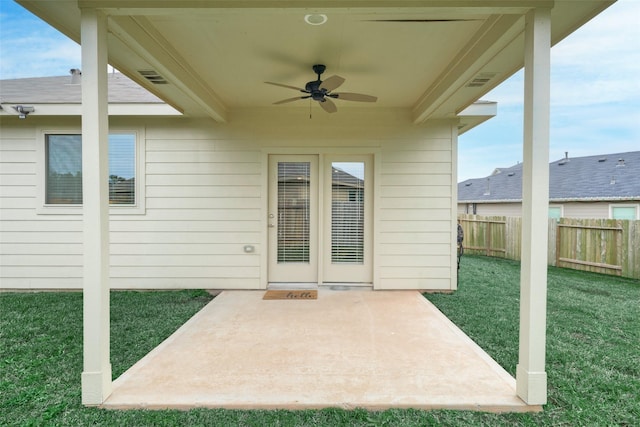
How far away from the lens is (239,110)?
14.8 ft

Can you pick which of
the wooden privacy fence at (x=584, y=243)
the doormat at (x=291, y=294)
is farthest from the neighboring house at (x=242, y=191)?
the wooden privacy fence at (x=584, y=243)

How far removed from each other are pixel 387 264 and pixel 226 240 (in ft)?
7.72

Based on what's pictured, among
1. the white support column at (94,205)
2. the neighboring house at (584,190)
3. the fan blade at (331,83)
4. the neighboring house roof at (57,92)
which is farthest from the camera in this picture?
the neighboring house at (584,190)

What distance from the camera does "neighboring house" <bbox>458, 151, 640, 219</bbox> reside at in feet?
33.4

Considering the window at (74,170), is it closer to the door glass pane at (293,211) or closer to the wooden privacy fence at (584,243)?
the door glass pane at (293,211)

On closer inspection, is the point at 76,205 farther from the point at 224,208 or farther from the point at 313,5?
the point at 313,5

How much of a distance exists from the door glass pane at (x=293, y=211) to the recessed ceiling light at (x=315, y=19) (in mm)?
2428

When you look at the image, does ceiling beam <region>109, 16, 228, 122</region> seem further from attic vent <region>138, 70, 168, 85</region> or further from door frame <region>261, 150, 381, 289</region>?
door frame <region>261, 150, 381, 289</region>

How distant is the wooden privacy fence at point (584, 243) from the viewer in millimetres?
5488

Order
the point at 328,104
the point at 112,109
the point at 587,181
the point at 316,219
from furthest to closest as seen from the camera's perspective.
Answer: the point at 587,181, the point at 316,219, the point at 112,109, the point at 328,104

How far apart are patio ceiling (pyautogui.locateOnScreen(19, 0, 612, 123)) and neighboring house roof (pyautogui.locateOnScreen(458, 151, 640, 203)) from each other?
34.2 feet

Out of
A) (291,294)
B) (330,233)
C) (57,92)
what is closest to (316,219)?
(330,233)

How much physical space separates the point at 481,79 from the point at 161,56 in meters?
3.00

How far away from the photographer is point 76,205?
179 inches
